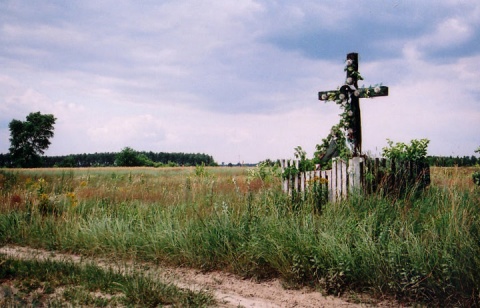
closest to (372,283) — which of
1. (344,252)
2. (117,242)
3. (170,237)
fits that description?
(344,252)

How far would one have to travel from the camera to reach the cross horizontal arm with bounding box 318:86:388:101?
8.75 metres

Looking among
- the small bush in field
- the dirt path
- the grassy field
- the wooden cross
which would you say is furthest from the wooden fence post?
the small bush in field

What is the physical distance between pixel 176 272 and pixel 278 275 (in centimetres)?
157

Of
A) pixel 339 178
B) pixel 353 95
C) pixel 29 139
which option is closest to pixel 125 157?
pixel 29 139

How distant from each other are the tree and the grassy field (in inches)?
2579

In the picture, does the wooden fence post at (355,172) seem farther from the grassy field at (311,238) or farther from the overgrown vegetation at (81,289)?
the overgrown vegetation at (81,289)

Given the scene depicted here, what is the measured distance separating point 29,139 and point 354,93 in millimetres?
71169

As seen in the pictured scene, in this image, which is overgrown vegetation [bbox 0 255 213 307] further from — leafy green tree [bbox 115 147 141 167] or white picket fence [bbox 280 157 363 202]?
leafy green tree [bbox 115 147 141 167]

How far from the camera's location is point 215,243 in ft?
18.6

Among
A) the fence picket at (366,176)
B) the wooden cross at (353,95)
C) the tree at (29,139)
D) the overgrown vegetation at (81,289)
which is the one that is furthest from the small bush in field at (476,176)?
the tree at (29,139)

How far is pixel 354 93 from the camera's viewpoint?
8977 millimetres

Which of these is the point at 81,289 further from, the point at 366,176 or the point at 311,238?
the point at 366,176

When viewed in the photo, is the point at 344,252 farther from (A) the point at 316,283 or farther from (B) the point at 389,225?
(B) the point at 389,225

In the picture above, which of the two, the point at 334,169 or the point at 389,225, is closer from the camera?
the point at 389,225
